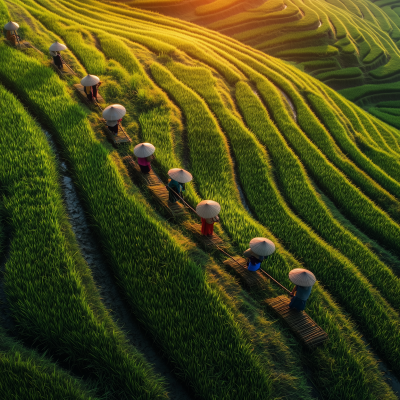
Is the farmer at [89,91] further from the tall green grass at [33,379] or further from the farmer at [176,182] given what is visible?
the tall green grass at [33,379]

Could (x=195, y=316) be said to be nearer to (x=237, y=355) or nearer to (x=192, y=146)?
(x=237, y=355)

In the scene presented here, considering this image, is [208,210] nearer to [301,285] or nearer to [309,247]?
[301,285]

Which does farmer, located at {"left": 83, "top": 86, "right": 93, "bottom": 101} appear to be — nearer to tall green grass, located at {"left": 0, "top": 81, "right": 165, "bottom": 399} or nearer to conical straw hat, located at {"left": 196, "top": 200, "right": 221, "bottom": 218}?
tall green grass, located at {"left": 0, "top": 81, "right": 165, "bottom": 399}

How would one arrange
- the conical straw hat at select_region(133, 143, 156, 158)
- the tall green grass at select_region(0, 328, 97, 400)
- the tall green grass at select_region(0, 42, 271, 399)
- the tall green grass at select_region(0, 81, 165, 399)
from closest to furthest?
the tall green grass at select_region(0, 328, 97, 400), the tall green grass at select_region(0, 81, 165, 399), the tall green grass at select_region(0, 42, 271, 399), the conical straw hat at select_region(133, 143, 156, 158)

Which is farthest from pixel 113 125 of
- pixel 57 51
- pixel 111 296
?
pixel 111 296

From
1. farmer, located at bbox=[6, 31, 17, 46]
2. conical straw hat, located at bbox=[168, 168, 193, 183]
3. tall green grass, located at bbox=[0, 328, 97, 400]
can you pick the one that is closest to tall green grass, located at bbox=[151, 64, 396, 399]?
conical straw hat, located at bbox=[168, 168, 193, 183]

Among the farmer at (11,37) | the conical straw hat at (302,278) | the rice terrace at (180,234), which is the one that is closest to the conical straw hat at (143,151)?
the rice terrace at (180,234)
